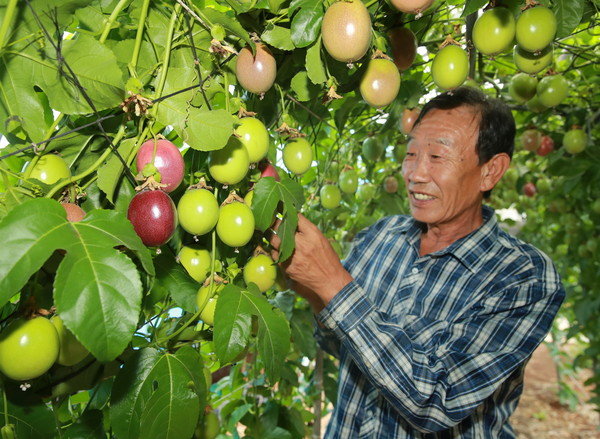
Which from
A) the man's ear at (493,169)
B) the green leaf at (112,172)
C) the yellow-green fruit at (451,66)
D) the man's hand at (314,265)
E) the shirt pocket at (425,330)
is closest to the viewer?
the green leaf at (112,172)

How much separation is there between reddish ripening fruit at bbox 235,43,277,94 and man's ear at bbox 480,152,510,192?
4.24 ft

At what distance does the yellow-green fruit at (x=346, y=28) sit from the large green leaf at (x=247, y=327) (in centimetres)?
49

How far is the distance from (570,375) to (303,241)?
328 inches

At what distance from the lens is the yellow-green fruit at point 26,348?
696mm

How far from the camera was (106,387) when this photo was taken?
112 centimetres

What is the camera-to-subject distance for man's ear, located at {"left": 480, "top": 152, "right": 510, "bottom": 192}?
2.03 meters

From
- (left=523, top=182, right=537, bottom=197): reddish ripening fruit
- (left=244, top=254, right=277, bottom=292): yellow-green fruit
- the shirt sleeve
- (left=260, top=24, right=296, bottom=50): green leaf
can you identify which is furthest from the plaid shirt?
(left=523, top=182, right=537, bottom=197): reddish ripening fruit

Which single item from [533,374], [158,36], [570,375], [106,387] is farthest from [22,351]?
[533,374]

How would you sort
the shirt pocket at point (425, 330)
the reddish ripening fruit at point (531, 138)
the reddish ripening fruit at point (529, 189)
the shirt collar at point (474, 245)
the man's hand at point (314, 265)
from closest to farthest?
the man's hand at point (314, 265) → the shirt pocket at point (425, 330) → the shirt collar at point (474, 245) → the reddish ripening fruit at point (531, 138) → the reddish ripening fruit at point (529, 189)

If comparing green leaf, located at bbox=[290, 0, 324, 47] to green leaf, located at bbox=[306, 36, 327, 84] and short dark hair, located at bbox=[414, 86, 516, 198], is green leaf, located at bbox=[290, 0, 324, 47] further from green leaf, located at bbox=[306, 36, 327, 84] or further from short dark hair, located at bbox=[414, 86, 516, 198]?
short dark hair, located at bbox=[414, 86, 516, 198]

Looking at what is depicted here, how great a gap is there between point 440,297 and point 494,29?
1.02m

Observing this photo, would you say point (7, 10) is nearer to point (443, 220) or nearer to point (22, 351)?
point (22, 351)

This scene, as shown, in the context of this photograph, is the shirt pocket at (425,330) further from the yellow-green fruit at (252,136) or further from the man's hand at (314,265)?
the yellow-green fruit at (252,136)

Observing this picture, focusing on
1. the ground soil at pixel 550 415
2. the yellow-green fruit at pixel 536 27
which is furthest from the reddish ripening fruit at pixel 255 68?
the ground soil at pixel 550 415
